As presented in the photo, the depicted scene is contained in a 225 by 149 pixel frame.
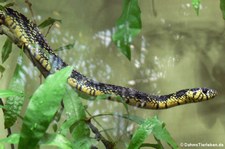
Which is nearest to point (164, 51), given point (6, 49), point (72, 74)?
point (72, 74)

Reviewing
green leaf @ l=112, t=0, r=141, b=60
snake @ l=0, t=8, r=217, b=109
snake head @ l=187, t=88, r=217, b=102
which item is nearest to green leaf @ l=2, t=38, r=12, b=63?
snake @ l=0, t=8, r=217, b=109

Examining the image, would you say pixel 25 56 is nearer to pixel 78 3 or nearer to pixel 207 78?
pixel 78 3

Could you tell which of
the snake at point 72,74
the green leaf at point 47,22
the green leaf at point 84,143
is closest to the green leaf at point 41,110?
the green leaf at point 84,143

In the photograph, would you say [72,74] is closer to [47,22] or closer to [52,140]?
[47,22]

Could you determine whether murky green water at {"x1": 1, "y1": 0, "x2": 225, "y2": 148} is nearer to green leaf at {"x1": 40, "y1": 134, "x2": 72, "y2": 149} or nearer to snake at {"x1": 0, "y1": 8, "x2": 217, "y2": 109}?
snake at {"x1": 0, "y1": 8, "x2": 217, "y2": 109}

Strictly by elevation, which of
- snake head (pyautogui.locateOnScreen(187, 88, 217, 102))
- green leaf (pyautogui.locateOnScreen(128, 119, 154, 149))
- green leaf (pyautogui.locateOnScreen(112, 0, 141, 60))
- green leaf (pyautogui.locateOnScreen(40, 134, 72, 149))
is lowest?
snake head (pyautogui.locateOnScreen(187, 88, 217, 102))
